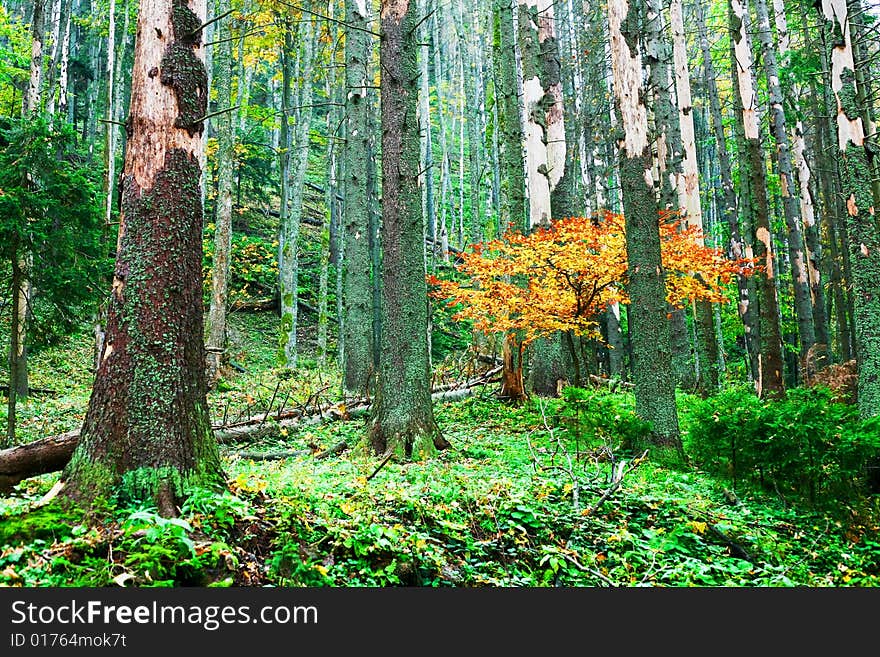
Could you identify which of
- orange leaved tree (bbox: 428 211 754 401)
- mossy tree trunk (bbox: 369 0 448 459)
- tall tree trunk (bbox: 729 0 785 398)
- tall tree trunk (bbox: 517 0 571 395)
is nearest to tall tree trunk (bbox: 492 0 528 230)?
tall tree trunk (bbox: 517 0 571 395)

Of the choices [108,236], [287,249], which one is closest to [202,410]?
[108,236]

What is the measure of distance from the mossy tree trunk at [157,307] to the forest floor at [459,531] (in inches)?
11.0

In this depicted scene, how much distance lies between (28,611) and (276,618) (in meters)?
1.13

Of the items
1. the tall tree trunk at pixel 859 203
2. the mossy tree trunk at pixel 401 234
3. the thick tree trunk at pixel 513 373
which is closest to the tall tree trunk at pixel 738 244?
the thick tree trunk at pixel 513 373

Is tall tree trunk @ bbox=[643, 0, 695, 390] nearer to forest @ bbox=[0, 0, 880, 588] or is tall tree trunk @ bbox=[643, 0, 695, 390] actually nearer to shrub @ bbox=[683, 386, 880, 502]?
forest @ bbox=[0, 0, 880, 588]

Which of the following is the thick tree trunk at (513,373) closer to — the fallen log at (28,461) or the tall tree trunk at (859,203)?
the tall tree trunk at (859,203)

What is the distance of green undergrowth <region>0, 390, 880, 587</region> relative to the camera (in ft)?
10.3

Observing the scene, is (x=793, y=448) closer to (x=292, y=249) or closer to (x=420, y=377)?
(x=420, y=377)

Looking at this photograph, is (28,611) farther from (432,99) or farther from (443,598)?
(432,99)

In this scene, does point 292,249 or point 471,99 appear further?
point 471,99

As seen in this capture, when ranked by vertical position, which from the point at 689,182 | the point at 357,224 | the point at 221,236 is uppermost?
the point at 689,182

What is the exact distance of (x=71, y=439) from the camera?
4594 millimetres

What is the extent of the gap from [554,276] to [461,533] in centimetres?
693

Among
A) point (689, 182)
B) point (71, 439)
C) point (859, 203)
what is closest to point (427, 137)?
point (689, 182)
